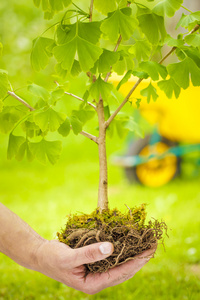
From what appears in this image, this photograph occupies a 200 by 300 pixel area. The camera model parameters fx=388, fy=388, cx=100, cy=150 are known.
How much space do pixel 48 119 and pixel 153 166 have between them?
8.13 feet

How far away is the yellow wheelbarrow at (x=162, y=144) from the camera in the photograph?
2.97 meters

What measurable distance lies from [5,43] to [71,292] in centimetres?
454

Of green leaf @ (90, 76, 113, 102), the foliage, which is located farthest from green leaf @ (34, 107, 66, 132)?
green leaf @ (90, 76, 113, 102)

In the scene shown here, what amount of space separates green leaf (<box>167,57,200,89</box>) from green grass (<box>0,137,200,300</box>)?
0.47 meters

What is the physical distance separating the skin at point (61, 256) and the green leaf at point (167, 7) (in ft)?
1.82

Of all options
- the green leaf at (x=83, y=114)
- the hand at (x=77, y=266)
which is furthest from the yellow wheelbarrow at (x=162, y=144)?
the hand at (x=77, y=266)

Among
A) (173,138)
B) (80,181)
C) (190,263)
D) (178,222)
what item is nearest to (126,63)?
(190,263)

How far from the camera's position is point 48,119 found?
3.08ft

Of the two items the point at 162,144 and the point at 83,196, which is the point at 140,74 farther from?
the point at 83,196

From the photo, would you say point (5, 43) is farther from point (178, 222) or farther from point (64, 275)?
point (64, 275)

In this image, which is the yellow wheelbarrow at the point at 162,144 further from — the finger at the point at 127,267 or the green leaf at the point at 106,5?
the finger at the point at 127,267

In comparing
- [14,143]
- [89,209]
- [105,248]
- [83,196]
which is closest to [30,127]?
[14,143]

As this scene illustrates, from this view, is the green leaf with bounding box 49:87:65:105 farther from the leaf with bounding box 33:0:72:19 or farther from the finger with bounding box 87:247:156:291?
the finger with bounding box 87:247:156:291

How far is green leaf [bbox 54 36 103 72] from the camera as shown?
2.85 feet
